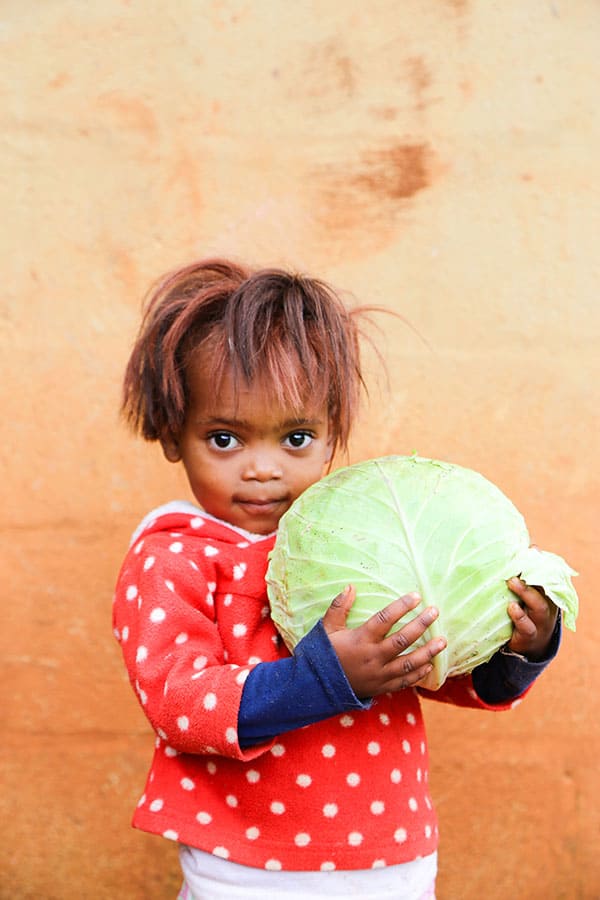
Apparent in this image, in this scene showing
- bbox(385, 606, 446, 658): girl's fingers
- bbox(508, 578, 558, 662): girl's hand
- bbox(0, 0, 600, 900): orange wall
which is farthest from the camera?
bbox(0, 0, 600, 900): orange wall

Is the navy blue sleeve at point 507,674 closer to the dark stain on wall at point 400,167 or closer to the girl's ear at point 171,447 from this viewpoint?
the girl's ear at point 171,447

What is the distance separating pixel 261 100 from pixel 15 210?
76 cm

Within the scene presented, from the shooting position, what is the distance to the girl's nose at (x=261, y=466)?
1.63 meters

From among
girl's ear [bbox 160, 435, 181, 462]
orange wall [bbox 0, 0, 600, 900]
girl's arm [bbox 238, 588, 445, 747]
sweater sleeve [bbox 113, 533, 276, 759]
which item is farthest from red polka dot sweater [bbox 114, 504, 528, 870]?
orange wall [bbox 0, 0, 600, 900]

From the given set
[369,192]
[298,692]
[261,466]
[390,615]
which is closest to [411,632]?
[390,615]

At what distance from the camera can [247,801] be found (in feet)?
5.02

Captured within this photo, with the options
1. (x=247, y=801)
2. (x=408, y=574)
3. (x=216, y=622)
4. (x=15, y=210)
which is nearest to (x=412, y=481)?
(x=408, y=574)

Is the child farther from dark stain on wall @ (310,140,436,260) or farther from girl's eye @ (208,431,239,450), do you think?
dark stain on wall @ (310,140,436,260)

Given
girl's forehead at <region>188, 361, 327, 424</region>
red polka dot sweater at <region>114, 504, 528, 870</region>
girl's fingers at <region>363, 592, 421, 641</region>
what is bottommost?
red polka dot sweater at <region>114, 504, 528, 870</region>

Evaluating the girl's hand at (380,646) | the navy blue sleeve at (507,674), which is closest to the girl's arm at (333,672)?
the girl's hand at (380,646)

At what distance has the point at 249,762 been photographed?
5.06ft

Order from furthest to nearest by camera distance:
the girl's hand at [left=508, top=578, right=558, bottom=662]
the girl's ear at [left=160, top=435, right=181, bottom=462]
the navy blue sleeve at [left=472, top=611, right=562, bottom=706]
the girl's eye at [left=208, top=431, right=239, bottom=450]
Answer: the girl's ear at [left=160, top=435, right=181, bottom=462]
the girl's eye at [left=208, top=431, right=239, bottom=450]
the navy blue sleeve at [left=472, top=611, right=562, bottom=706]
the girl's hand at [left=508, top=578, right=558, bottom=662]

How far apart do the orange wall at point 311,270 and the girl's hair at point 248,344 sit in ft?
2.73

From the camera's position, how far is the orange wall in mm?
2598
